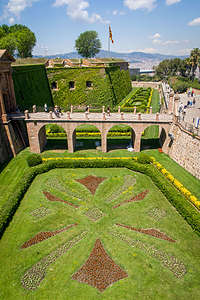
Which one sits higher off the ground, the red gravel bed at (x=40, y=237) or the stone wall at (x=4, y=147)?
the stone wall at (x=4, y=147)

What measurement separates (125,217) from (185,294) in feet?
26.7

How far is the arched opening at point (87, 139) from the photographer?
36.6 m

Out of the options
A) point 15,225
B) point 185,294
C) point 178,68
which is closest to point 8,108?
point 15,225

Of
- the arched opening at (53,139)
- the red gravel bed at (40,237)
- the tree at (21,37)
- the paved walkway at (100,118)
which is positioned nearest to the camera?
the red gravel bed at (40,237)

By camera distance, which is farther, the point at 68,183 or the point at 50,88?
the point at 50,88

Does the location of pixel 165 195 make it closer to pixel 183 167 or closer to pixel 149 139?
pixel 183 167

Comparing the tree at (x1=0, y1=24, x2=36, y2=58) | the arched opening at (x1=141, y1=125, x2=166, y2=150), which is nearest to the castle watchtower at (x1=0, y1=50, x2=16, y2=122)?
the arched opening at (x1=141, y1=125, x2=166, y2=150)

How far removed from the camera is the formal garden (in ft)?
49.1

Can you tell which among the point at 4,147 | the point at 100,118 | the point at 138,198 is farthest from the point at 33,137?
the point at 138,198

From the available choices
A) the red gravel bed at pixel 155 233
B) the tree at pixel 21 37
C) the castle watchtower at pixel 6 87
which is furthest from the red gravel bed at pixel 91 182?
the tree at pixel 21 37

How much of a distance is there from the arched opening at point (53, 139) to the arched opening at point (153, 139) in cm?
1353

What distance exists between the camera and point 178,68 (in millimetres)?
105188

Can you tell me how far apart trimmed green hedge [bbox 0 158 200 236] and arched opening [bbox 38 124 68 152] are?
269 inches

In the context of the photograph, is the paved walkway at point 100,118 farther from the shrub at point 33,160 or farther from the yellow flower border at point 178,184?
the yellow flower border at point 178,184
